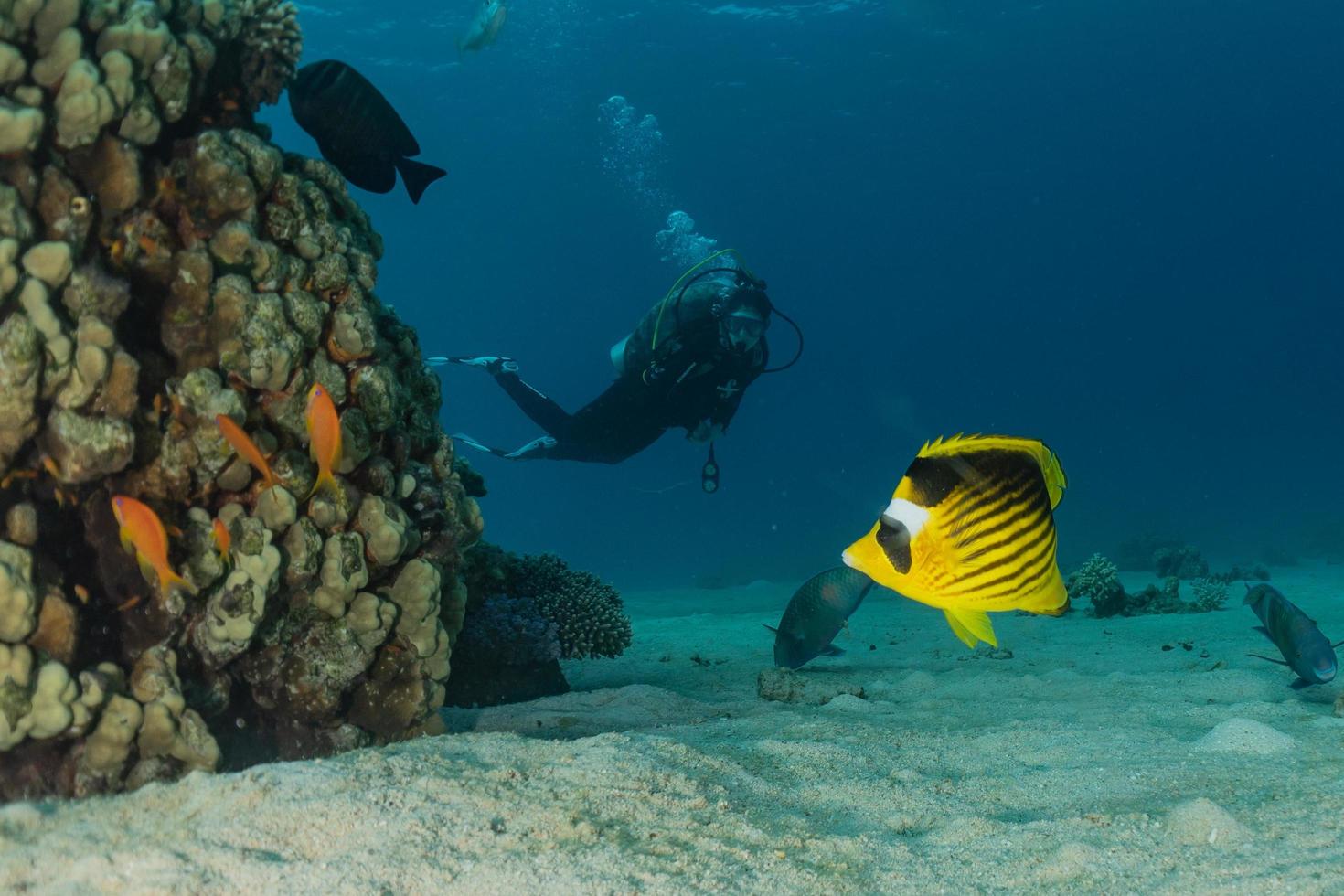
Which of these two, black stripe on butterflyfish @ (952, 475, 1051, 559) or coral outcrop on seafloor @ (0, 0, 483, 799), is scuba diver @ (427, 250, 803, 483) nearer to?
coral outcrop on seafloor @ (0, 0, 483, 799)

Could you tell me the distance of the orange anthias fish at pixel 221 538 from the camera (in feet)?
9.52

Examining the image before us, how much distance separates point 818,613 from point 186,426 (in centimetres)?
428

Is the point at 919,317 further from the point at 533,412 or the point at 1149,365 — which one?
the point at 533,412

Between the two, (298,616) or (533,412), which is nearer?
(298,616)

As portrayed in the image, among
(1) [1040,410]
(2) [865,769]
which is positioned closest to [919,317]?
(1) [1040,410]

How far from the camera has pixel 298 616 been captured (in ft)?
10.9

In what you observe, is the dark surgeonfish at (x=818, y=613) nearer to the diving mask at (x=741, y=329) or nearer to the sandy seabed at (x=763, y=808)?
the sandy seabed at (x=763, y=808)

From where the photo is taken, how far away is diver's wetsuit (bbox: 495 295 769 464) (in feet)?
33.4

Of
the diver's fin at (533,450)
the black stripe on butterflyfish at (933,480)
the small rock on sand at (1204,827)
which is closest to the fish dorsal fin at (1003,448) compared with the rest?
the black stripe on butterflyfish at (933,480)

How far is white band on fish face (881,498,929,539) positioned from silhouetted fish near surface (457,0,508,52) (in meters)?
12.5

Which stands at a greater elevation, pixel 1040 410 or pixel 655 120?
Answer: pixel 655 120

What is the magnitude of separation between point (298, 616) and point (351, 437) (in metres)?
0.80

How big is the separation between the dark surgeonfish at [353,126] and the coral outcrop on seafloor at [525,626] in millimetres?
2134

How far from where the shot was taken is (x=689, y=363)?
1027cm
